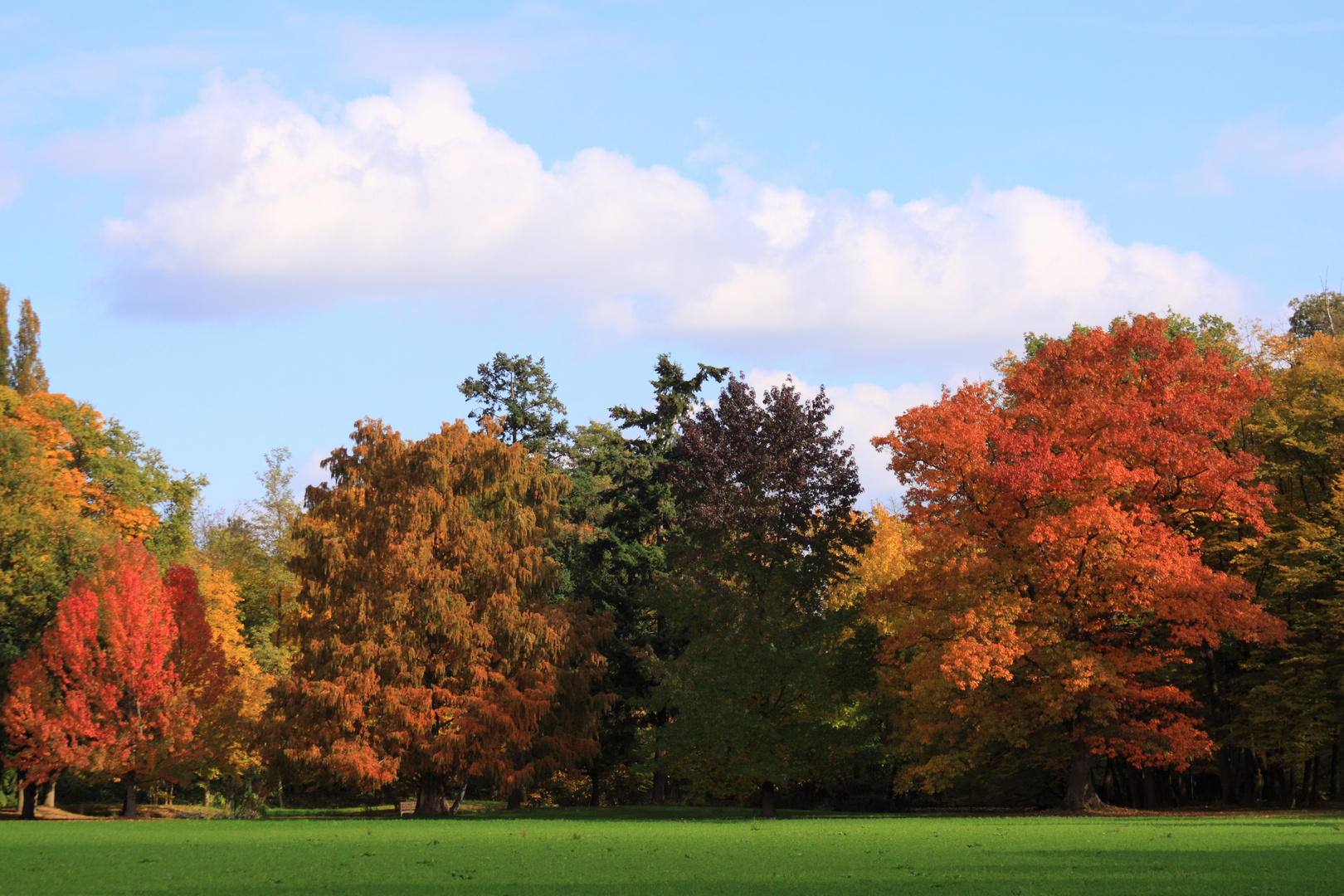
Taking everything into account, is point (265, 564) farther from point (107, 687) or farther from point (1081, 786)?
point (1081, 786)

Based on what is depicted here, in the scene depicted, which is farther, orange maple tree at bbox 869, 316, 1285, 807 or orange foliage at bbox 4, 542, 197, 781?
orange foliage at bbox 4, 542, 197, 781

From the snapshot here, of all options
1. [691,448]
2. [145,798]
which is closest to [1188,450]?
[691,448]

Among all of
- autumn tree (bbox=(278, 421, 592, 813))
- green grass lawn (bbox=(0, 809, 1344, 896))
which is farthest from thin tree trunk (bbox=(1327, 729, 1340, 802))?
autumn tree (bbox=(278, 421, 592, 813))

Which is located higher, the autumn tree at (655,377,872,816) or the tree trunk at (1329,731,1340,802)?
the autumn tree at (655,377,872,816)

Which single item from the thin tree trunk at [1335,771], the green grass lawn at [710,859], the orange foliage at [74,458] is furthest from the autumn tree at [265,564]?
the thin tree trunk at [1335,771]

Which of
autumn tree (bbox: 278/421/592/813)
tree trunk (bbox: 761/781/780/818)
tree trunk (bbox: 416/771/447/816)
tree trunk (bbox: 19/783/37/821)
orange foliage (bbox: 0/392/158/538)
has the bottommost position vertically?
tree trunk (bbox: 19/783/37/821)

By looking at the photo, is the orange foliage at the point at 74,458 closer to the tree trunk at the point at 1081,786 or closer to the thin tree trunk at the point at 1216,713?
the tree trunk at the point at 1081,786

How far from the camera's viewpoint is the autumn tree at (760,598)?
38062 mm

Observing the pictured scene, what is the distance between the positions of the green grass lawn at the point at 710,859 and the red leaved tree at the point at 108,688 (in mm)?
10000

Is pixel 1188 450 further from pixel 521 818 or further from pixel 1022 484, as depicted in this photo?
pixel 521 818

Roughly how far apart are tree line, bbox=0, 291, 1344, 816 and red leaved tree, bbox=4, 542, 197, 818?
119mm

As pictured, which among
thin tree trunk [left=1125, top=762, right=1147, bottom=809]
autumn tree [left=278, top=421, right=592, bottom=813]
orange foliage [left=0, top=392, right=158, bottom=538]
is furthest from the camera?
orange foliage [left=0, top=392, right=158, bottom=538]

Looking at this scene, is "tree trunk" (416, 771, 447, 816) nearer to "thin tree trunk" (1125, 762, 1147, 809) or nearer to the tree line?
the tree line

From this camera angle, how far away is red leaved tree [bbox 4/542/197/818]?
136 ft
